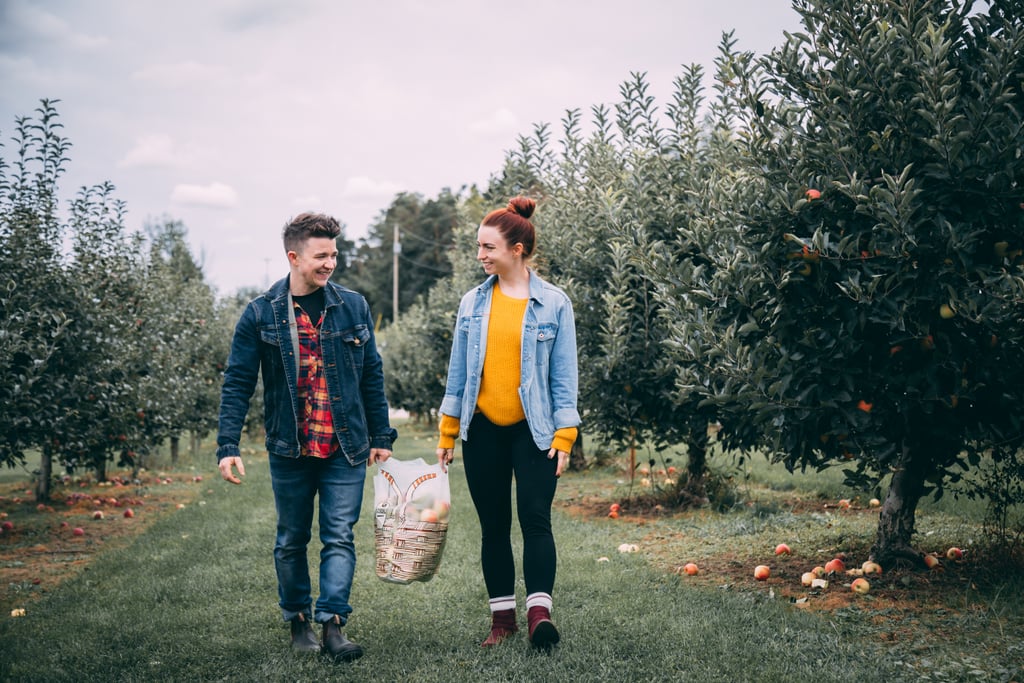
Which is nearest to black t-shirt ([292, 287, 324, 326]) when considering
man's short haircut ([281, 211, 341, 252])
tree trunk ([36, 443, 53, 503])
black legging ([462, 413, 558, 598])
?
man's short haircut ([281, 211, 341, 252])

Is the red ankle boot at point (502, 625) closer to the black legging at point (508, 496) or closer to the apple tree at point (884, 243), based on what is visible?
the black legging at point (508, 496)

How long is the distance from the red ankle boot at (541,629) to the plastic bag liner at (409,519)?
575 millimetres

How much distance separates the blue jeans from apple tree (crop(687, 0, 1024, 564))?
234 cm

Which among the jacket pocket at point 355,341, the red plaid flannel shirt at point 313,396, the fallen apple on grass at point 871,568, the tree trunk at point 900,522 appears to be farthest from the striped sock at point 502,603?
the tree trunk at point 900,522

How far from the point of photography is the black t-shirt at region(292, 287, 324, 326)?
4383 mm

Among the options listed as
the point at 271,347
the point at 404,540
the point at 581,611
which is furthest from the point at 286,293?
the point at 581,611

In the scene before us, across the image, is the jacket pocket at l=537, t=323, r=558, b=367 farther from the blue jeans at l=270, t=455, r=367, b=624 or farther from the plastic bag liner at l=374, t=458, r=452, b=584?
the blue jeans at l=270, t=455, r=367, b=624

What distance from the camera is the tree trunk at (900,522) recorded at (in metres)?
5.52

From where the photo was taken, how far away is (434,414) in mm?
28250

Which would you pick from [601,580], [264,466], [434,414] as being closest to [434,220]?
[434,414]

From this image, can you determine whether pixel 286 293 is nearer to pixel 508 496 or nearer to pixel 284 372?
pixel 284 372

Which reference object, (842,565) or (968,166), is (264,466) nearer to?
(842,565)

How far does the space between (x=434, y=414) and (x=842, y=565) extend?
2310 centimetres

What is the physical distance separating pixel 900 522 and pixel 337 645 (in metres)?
3.73
